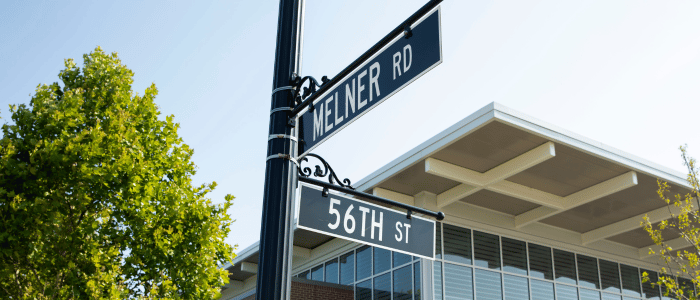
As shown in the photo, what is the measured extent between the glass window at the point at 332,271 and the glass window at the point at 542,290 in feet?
19.6

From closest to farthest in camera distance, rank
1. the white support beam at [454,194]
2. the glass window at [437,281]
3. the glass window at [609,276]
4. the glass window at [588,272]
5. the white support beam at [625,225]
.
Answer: the glass window at [437,281] < the white support beam at [454,194] < the white support beam at [625,225] < the glass window at [588,272] < the glass window at [609,276]

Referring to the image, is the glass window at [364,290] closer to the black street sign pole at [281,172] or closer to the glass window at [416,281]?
the glass window at [416,281]

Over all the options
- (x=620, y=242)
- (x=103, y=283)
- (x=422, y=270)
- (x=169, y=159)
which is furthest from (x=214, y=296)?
(x=620, y=242)

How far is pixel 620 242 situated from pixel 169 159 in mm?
15330

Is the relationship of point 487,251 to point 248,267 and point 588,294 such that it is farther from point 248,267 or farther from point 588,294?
Answer: point 248,267

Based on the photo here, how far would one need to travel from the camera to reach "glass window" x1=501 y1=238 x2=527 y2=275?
56.3 ft

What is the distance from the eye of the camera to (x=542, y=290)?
57.3ft

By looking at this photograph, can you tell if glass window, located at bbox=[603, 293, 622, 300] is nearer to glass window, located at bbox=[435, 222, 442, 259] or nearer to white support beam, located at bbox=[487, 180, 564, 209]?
white support beam, located at bbox=[487, 180, 564, 209]

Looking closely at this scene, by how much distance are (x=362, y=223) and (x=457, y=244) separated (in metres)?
12.1

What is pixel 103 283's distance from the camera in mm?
10086

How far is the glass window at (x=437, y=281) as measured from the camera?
15359 mm

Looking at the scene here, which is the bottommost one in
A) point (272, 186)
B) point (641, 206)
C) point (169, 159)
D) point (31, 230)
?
point (272, 186)

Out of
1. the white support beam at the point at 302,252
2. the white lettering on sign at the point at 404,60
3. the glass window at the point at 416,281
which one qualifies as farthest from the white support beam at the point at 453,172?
the white lettering on sign at the point at 404,60

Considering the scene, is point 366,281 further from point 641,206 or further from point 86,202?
point 86,202
